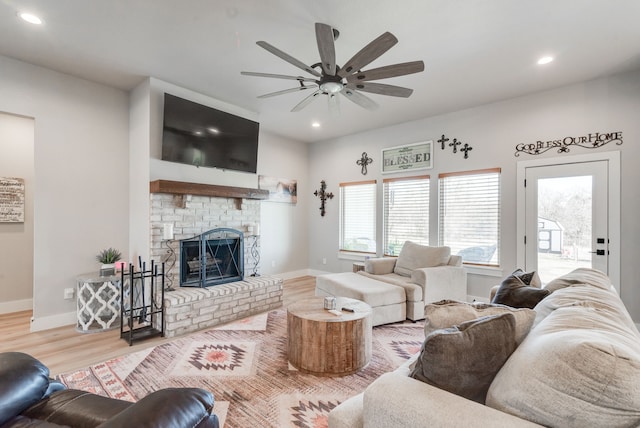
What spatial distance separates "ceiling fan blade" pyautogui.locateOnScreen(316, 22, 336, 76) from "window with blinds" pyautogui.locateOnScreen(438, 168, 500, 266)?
300cm

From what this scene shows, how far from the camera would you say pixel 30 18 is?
2.51m

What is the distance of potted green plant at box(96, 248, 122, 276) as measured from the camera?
11.4ft

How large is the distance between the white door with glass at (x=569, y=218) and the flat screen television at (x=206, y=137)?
3818 millimetres

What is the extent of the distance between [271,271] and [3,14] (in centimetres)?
458

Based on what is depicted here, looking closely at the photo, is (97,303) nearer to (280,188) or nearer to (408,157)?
(280,188)

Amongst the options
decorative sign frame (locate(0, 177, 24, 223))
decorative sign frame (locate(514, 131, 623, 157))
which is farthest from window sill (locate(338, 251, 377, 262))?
decorative sign frame (locate(0, 177, 24, 223))

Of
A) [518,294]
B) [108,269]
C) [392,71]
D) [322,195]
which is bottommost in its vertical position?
[108,269]

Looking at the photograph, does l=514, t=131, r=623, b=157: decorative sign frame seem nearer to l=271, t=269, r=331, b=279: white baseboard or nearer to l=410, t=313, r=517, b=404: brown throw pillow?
l=410, t=313, r=517, b=404: brown throw pillow

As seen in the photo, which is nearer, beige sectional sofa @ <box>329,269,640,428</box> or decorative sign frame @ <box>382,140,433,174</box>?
beige sectional sofa @ <box>329,269,640,428</box>

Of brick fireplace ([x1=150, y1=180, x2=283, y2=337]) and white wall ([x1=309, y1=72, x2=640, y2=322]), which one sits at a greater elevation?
white wall ([x1=309, y1=72, x2=640, y2=322])

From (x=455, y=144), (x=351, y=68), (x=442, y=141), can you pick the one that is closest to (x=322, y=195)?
(x=442, y=141)

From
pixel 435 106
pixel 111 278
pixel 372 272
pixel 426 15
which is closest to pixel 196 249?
pixel 111 278

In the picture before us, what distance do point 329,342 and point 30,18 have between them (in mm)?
3599

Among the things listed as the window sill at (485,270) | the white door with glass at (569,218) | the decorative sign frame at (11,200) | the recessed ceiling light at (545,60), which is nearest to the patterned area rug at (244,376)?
the window sill at (485,270)
